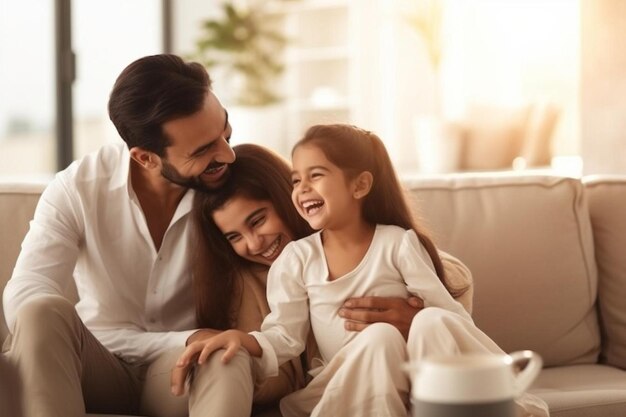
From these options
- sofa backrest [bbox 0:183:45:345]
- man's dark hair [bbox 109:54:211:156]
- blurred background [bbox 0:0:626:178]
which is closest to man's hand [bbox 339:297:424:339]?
man's dark hair [bbox 109:54:211:156]

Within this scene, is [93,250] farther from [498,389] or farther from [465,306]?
[498,389]

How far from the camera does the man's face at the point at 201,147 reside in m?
2.15

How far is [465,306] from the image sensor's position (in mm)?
2057

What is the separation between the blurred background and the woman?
3.17m

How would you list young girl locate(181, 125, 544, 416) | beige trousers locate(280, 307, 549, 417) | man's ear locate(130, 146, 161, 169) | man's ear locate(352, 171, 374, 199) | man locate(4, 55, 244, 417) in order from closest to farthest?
beige trousers locate(280, 307, 549, 417) → young girl locate(181, 125, 544, 416) → man's ear locate(352, 171, 374, 199) → man locate(4, 55, 244, 417) → man's ear locate(130, 146, 161, 169)

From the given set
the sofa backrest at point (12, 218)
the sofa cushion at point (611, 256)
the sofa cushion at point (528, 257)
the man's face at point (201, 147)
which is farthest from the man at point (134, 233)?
the sofa cushion at point (611, 256)

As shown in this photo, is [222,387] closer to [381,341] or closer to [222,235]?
[381,341]

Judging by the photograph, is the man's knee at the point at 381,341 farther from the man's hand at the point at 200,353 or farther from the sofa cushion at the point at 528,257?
the sofa cushion at the point at 528,257

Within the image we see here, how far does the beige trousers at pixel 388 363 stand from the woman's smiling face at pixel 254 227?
419 millimetres

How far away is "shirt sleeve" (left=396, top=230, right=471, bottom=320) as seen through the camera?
189 centimetres

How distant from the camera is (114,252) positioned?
2.30 m

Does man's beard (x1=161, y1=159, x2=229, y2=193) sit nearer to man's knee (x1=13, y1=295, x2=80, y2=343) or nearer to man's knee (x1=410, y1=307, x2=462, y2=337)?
man's knee (x1=13, y1=295, x2=80, y2=343)

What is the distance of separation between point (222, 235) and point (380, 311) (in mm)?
479

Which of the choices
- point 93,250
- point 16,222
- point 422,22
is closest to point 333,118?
point 93,250
